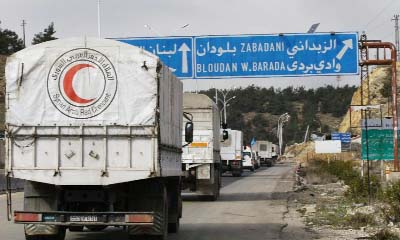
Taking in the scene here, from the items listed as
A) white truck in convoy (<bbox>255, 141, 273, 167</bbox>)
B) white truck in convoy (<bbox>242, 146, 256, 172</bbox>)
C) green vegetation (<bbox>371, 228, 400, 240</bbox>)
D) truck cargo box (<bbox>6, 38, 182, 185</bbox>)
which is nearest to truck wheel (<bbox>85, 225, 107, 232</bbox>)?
truck cargo box (<bbox>6, 38, 182, 185</bbox>)

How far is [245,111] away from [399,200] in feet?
597

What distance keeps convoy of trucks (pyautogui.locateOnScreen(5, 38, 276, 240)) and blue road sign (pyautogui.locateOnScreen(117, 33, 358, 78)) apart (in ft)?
44.7

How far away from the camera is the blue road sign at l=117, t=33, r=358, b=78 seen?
24172 mm

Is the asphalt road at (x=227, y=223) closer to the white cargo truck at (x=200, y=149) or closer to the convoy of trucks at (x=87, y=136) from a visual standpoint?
the white cargo truck at (x=200, y=149)

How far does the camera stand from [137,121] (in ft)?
34.0

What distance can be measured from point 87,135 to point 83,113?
1.14 ft

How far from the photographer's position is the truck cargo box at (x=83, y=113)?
10258 mm

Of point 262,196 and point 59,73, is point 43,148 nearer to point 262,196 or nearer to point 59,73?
point 59,73

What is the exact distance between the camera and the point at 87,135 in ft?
34.0

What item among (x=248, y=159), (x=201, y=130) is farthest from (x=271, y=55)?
(x=248, y=159)

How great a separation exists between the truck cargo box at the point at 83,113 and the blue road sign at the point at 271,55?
13.9 m

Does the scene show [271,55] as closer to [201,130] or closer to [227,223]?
[201,130]

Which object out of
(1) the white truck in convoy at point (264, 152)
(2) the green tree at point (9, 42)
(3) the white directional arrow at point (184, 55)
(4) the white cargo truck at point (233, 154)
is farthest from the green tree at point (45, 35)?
(3) the white directional arrow at point (184, 55)

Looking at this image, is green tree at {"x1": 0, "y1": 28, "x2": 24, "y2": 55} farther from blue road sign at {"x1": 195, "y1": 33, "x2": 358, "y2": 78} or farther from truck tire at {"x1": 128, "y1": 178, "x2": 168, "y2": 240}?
truck tire at {"x1": 128, "y1": 178, "x2": 168, "y2": 240}
